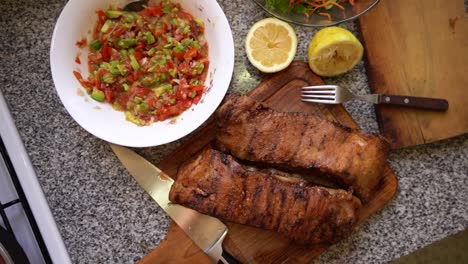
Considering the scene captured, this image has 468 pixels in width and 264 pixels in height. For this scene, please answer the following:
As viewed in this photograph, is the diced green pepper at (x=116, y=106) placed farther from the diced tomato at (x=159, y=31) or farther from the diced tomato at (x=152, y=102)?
the diced tomato at (x=159, y=31)

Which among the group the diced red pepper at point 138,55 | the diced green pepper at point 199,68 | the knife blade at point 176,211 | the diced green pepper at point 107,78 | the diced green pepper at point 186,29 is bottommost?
the knife blade at point 176,211

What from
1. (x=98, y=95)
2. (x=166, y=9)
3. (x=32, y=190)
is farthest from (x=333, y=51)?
(x=32, y=190)

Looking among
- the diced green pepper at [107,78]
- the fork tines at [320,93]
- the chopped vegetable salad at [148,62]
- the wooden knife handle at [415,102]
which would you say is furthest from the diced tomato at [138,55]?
the wooden knife handle at [415,102]

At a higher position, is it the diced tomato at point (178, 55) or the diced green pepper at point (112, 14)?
the diced green pepper at point (112, 14)

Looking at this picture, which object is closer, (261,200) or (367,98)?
→ (261,200)

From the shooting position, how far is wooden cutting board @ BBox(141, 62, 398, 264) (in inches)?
66.3

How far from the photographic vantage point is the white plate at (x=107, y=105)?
5.22 ft

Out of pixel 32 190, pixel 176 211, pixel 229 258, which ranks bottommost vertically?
pixel 229 258

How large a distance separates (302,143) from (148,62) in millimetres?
578

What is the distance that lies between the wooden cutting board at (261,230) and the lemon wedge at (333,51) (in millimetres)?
56

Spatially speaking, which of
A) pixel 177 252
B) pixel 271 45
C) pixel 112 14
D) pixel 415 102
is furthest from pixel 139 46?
pixel 415 102

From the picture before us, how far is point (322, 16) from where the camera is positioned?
5.57 feet

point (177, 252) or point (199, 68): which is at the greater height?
point (199, 68)

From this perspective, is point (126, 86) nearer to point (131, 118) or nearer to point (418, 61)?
point (131, 118)
